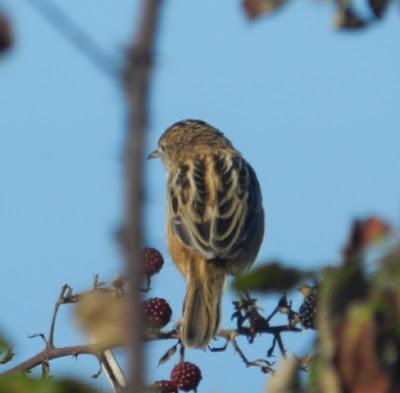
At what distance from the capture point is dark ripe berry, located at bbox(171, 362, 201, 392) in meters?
4.55

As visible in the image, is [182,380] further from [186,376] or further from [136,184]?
[136,184]

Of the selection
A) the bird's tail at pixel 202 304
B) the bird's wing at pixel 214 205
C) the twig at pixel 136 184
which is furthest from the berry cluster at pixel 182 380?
the twig at pixel 136 184

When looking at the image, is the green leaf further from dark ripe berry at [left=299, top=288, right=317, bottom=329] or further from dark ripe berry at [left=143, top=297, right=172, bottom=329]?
Answer: dark ripe berry at [left=143, top=297, right=172, bottom=329]

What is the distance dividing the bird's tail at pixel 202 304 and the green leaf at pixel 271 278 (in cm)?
331

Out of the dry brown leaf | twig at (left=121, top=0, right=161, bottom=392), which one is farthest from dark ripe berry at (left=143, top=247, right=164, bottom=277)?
twig at (left=121, top=0, right=161, bottom=392)

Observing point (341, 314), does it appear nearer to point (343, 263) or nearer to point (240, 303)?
point (343, 263)

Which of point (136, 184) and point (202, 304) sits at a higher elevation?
point (202, 304)

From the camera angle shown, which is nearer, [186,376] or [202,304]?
[186,376]

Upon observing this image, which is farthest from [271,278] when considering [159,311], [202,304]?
[202,304]

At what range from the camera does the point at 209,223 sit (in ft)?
24.4

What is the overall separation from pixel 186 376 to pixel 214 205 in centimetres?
311

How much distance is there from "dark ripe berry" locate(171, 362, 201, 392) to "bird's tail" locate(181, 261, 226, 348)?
0.53 meters

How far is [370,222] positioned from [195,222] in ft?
18.1

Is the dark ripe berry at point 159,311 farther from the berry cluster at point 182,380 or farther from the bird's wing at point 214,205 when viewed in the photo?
the bird's wing at point 214,205
